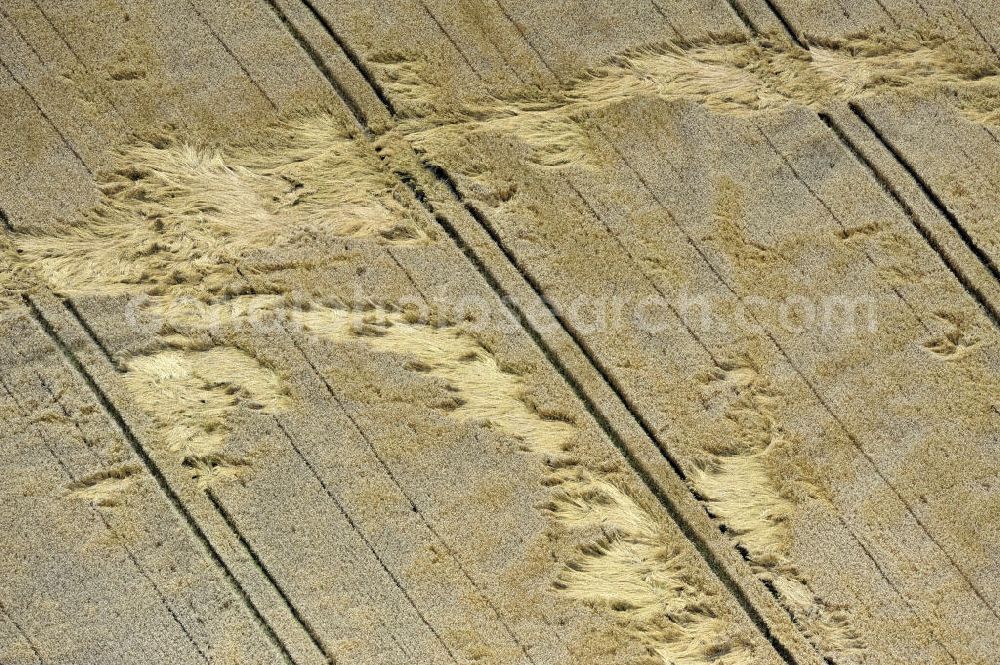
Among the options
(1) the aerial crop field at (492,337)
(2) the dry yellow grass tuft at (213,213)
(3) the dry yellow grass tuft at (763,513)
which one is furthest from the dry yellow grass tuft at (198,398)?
(3) the dry yellow grass tuft at (763,513)

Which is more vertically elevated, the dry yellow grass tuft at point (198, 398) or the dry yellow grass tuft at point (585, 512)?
the dry yellow grass tuft at point (198, 398)

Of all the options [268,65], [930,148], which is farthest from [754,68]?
[268,65]

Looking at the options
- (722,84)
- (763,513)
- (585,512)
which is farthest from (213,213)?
(763,513)

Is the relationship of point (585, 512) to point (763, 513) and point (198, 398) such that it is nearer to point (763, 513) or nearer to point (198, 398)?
point (763, 513)

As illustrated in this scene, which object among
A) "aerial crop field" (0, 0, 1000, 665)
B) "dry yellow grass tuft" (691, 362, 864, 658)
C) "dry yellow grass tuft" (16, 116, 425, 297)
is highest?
"dry yellow grass tuft" (16, 116, 425, 297)

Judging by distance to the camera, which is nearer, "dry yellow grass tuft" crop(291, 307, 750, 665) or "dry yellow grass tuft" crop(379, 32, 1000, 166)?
"dry yellow grass tuft" crop(291, 307, 750, 665)

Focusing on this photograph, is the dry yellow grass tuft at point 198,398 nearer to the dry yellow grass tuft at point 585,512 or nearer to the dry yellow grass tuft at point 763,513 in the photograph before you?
the dry yellow grass tuft at point 585,512

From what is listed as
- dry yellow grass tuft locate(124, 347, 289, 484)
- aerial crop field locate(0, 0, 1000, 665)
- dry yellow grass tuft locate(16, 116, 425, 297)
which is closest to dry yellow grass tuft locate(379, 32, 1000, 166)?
aerial crop field locate(0, 0, 1000, 665)

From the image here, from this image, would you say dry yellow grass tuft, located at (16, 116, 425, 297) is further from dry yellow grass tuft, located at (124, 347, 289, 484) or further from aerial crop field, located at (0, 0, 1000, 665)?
dry yellow grass tuft, located at (124, 347, 289, 484)

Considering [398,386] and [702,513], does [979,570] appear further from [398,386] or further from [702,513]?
[398,386]
